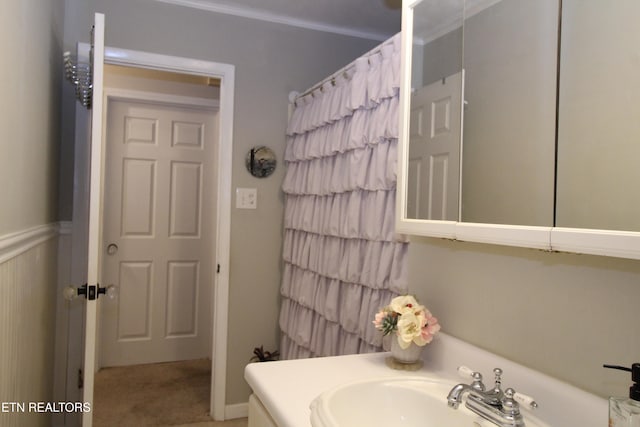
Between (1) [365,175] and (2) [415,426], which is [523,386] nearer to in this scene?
(2) [415,426]

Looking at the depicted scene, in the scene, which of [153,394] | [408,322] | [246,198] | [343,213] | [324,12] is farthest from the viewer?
[153,394]

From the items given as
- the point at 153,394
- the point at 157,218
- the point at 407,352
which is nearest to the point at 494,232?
the point at 407,352

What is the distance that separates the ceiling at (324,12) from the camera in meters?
2.49

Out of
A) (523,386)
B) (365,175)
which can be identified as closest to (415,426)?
(523,386)

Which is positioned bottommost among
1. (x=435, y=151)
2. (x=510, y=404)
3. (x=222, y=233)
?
(x=510, y=404)

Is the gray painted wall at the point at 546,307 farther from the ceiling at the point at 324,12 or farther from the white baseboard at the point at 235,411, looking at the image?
the white baseboard at the point at 235,411

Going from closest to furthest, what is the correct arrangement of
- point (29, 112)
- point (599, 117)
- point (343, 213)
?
point (599, 117) < point (29, 112) < point (343, 213)

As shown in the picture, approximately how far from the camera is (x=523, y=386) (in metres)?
1.01

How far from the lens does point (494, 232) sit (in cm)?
102

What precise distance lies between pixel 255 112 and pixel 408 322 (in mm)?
1845

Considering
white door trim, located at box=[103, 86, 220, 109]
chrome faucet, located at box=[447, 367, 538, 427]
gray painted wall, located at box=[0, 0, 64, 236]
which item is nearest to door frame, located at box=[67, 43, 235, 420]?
gray painted wall, located at box=[0, 0, 64, 236]

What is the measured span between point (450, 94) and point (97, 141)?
4.34 ft

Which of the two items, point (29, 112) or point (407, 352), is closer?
point (407, 352)

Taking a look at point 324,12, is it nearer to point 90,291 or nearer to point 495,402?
point 90,291
